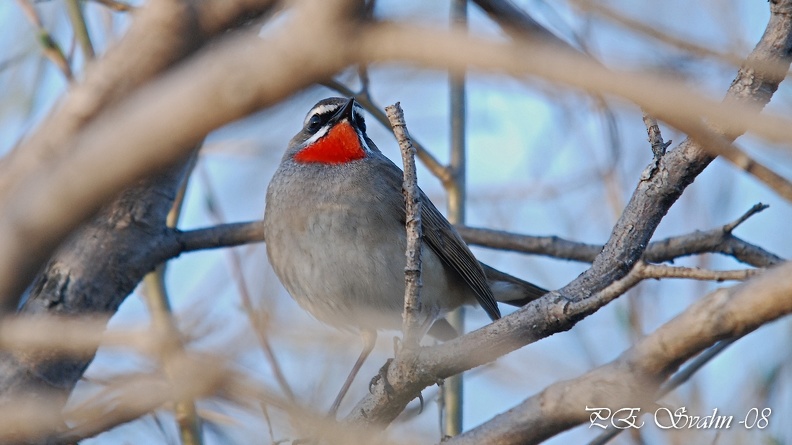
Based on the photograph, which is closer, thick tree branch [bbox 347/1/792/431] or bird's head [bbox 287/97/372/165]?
thick tree branch [bbox 347/1/792/431]

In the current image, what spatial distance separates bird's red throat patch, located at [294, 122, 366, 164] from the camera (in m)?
6.22

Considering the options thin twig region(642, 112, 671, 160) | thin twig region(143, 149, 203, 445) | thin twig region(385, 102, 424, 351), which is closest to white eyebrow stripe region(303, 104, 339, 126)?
thin twig region(143, 149, 203, 445)

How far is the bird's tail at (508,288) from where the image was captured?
6578 millimetres

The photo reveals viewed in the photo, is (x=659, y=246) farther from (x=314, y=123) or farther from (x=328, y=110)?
(x=314, y=123)

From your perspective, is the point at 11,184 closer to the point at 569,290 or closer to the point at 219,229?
the point at 569,290

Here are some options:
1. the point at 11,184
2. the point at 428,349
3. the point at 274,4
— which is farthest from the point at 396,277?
the point at 11,184

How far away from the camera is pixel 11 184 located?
281 centimetres

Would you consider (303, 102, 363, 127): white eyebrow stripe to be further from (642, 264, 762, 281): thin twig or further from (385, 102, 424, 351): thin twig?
(642, 264, 762, 281): thin twig

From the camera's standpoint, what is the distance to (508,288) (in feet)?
21.8

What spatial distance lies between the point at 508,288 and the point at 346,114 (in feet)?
5.81

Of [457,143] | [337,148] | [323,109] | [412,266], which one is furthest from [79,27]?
[412,266]

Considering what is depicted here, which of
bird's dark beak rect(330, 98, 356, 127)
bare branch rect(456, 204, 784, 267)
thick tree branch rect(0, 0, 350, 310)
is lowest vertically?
thick tree branch rect(0, 0, 350, 310)

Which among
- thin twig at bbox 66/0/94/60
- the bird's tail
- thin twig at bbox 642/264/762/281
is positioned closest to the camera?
thin twig at bbox 642/264/762/281

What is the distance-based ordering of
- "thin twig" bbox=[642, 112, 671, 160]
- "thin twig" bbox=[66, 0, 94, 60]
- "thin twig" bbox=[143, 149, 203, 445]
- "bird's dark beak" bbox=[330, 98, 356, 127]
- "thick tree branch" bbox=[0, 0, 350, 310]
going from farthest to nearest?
1. "bird's dark beak" bbox=[330, 98, 356, 127]
2. "thin twig" bbox=[66, 0, 94, 60]
3. "thin twig" bbox=[143, 149, 203, 445]
4. "thin twig" bbox=[642, 112, 671, 160]
5. "thick tree branch" bbox=[0, 0, 350, 310]
